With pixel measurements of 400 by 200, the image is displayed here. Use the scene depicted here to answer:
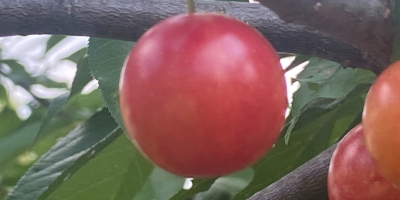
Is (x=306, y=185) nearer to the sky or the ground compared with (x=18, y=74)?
nearer to the sky

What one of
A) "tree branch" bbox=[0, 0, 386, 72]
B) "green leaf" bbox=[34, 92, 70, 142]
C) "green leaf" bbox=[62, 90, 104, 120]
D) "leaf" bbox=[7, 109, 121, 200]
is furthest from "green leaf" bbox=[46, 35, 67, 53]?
"tree branch" bbox=[0, 0, 386, 72]

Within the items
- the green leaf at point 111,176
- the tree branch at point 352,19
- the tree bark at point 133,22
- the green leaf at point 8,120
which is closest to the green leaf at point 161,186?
the green leaf at point 111,176

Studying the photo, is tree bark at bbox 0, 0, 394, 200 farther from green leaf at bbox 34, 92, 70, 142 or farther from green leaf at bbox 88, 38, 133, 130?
green leaf at bbox 34, 92, 70, 142

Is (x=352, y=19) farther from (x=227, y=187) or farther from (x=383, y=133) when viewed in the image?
(x=227, y=187)

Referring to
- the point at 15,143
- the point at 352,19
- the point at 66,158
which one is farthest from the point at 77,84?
the point at 352,19

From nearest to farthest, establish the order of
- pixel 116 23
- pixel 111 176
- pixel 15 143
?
pixel 116 23, pixel 111 176, pixel 15 143

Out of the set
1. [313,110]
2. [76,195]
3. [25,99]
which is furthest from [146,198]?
[25,99]
